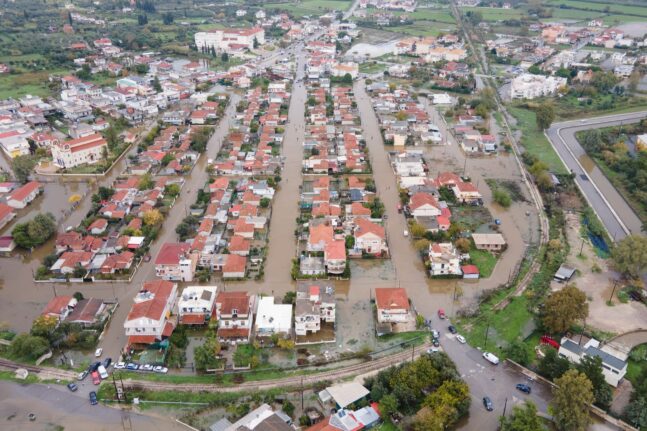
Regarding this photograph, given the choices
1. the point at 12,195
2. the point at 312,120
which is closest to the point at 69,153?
the point at 12,195

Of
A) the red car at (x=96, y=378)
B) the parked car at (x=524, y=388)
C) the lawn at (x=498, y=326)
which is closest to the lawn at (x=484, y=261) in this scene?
the lawn at (x=498, y=326)

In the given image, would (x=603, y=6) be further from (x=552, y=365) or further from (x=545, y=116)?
(x=552, y=365)

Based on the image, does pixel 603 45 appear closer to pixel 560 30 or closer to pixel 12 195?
pixel 560 30

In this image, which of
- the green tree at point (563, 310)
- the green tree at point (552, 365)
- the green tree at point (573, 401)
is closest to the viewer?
the green tree at point (573, 401)

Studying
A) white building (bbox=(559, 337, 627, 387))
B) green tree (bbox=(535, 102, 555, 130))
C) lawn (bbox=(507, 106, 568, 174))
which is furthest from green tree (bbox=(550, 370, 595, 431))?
green tree (bbox=(535, 102, 555, 130))

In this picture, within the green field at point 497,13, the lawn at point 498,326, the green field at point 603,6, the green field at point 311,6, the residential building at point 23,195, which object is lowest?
the green field at point 311,6

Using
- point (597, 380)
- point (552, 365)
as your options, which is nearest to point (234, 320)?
point (552, 365)

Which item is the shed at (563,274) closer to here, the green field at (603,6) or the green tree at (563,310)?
the green tree at (563,310)
